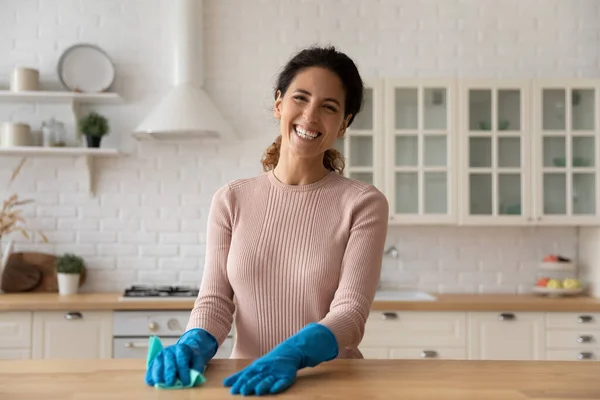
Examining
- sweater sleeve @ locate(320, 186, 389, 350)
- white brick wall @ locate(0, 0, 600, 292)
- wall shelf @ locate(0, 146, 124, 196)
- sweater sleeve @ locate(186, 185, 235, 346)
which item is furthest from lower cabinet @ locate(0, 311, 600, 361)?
sweater sleeve @ locate(320, 186, 389, 350)

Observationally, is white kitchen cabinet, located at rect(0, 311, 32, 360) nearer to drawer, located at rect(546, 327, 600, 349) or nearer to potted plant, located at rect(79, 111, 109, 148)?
potted plant, located at rect(79, 111, 109, 148)

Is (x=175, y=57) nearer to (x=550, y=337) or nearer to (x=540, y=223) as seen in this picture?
(x=540, y=223)

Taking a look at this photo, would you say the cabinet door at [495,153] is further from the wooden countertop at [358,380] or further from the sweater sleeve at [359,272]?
the wooden countertop at [358,380]

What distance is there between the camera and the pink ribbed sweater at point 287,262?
180 centimetres

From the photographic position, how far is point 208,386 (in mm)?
1400

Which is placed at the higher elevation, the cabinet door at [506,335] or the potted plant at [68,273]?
the potted plant at [68,273]

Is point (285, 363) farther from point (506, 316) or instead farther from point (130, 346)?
point (506, 316)

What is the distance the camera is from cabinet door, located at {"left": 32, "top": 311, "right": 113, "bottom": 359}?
3.79m

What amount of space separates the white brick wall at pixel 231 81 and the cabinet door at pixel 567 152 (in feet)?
1.13

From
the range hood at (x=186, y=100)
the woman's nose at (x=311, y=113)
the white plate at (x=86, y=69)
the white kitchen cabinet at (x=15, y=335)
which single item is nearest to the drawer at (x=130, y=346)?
the white kitchen cabinet at (x=15, y=335)

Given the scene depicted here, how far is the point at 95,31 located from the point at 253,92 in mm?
1039

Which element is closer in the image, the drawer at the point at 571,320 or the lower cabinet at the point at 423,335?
the lower cabinet at the point at 423,335

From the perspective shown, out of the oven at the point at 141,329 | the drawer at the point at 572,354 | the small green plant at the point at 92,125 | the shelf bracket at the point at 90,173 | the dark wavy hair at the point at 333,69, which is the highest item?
the small green plant at the point at 92,125

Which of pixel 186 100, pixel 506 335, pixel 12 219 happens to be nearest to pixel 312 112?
pixel 186 100
